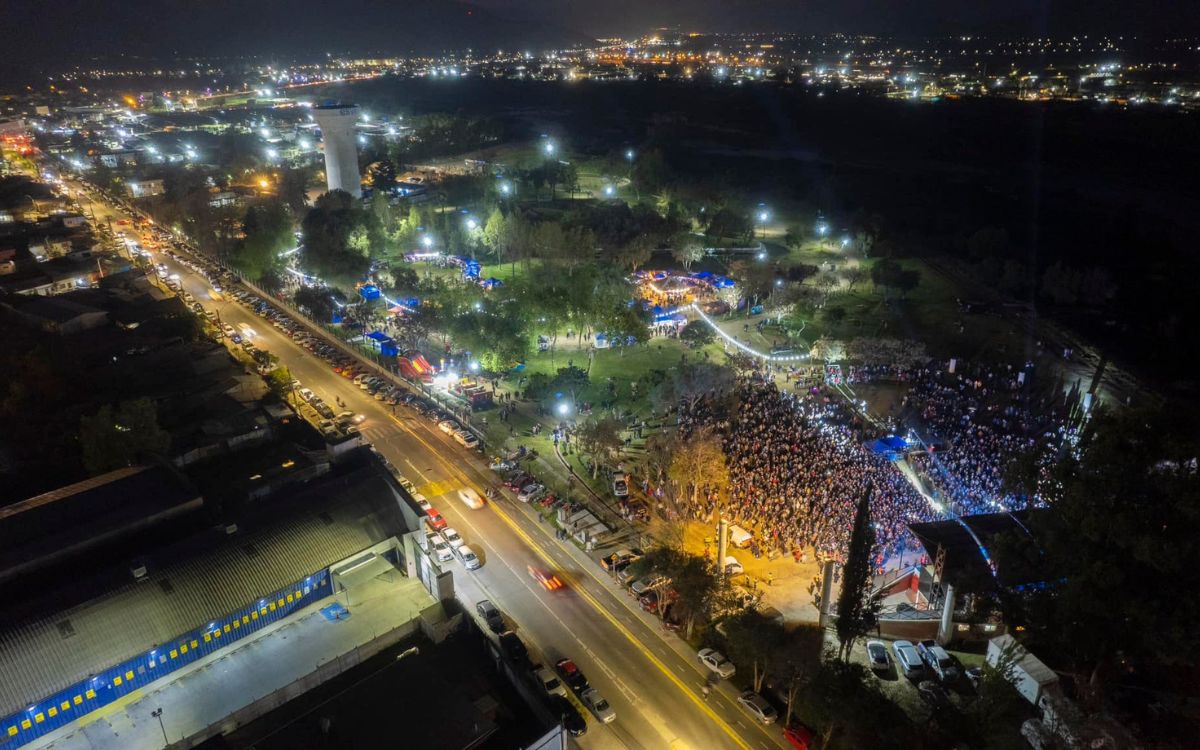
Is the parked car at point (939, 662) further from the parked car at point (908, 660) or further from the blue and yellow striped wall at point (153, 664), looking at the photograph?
the blue and yellow striped wall at point (153, 664)

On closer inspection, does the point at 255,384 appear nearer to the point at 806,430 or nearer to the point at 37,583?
the point at 37,583

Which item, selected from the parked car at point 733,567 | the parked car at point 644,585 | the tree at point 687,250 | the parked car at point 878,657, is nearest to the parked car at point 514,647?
the parked car at point 644,585

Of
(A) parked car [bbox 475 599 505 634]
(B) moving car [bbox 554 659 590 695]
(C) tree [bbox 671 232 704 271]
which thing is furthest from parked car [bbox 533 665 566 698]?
(C) tree [bbox 671 232 704 271]

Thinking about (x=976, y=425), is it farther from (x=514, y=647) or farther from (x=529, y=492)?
(x=514, y=647)

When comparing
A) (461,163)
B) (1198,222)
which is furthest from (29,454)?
(1198,222)

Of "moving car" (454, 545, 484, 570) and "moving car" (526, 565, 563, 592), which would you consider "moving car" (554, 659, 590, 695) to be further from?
"moving car" (454, 545, 484, 570)
